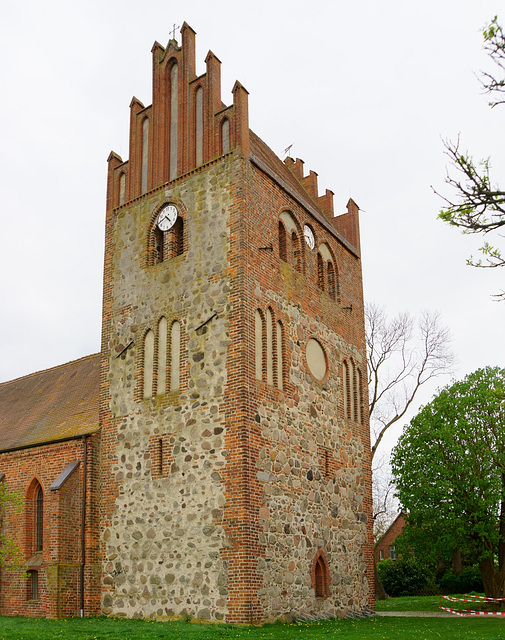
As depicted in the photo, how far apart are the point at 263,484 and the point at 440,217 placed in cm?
950

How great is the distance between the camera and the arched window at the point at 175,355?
17422mm

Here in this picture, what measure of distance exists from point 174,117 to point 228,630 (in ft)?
45.2

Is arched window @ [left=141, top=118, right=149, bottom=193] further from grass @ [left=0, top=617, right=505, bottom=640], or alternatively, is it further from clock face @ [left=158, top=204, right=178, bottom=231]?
grass @ [left=0, top=617, right=505, bottom=640]

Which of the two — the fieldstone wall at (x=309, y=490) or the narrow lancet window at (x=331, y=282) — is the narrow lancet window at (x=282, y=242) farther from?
the narrow lancet window at (x=331, y=282)

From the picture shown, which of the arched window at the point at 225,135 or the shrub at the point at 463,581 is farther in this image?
the shrub at the point at 463,581

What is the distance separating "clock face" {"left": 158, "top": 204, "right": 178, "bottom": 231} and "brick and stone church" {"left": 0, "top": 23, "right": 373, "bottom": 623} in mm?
60

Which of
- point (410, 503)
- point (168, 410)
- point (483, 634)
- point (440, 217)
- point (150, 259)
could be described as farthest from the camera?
point (410, 503)

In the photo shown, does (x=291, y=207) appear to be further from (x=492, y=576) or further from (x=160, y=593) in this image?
(x=492, y=576)

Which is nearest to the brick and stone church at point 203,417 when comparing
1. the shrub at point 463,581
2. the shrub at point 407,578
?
the shrub at point 463,581

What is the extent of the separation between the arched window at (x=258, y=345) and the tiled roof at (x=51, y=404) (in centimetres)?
520

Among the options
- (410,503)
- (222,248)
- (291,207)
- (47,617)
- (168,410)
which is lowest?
(47,617)

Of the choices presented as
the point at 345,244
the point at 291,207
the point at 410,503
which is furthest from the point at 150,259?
the point at 410,503

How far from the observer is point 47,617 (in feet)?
55.2

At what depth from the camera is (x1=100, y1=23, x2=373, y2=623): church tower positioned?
1568 centimetres
